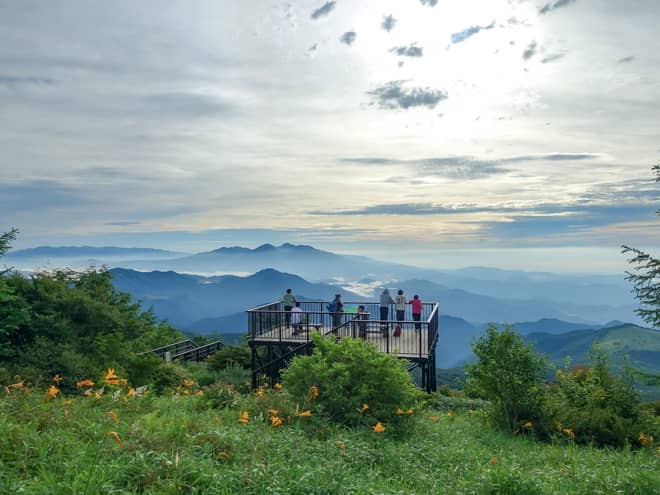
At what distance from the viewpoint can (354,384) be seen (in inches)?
348

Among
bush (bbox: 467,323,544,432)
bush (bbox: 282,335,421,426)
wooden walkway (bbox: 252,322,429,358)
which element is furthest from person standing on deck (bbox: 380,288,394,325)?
bush (bbox: 282,335,421,426)

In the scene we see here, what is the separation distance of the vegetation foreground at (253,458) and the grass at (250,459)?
0.02 m

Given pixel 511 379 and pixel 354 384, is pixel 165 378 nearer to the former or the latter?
pixel 354 384

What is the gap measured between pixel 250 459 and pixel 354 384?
321 centimetres

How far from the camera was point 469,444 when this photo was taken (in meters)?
8.95

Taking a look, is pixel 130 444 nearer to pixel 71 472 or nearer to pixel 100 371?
pixel 71 472

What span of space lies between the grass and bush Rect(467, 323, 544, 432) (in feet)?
5.91

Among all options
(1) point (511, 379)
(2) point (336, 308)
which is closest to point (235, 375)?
(2) point (336, 308)

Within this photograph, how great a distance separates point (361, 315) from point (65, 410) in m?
13.2

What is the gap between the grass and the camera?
514 centimetres

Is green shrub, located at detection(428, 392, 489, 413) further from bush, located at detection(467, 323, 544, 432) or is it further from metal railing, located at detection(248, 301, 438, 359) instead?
bush, located at detection(467, 323, 544, 432)

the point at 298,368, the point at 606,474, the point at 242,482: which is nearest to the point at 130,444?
the point at 242,482

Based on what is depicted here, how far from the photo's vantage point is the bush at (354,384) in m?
8.53

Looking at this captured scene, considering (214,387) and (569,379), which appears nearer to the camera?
(214,387)
